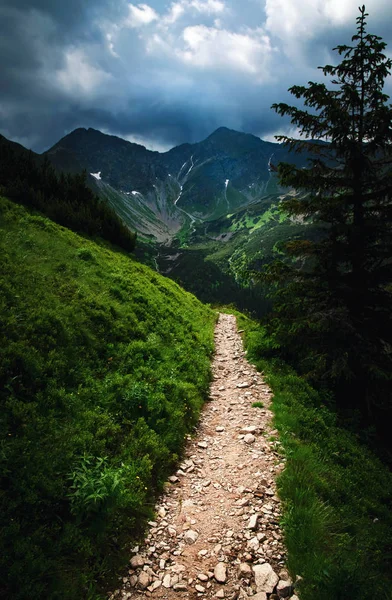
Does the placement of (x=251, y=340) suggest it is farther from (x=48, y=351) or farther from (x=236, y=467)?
(x=48, y=351)

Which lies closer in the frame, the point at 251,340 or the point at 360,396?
the point at 360,396

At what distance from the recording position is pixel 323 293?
1183 cm

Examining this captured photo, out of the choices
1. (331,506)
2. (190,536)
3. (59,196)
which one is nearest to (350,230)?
(331,506)

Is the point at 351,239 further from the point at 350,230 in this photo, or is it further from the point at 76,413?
the point at 76,413

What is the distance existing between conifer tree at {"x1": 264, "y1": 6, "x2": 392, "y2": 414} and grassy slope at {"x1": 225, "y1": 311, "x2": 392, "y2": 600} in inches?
81.8

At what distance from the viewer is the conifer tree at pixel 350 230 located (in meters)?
10.5

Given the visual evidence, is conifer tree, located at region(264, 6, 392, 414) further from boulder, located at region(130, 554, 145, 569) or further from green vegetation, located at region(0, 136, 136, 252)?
green vegetation, located at region(0, 136, 136, 252)

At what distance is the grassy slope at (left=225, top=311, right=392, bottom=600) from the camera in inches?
173

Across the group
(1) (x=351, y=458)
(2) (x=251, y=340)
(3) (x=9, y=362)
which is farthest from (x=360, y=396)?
(3) (x=9, y=362)

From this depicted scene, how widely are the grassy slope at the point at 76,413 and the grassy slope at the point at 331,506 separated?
3.07m

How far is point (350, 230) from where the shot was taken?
1079cm

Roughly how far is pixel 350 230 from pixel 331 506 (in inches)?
354

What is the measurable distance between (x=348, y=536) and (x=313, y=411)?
4932mm

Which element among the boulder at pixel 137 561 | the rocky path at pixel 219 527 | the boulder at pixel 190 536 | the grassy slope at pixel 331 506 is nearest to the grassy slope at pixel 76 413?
the boulder at pixel 137 561
